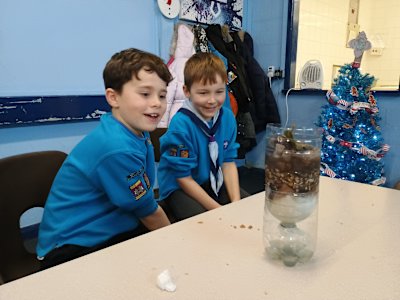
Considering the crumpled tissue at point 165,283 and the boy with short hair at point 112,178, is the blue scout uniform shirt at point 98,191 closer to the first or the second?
the boy with short hair at point 112,178

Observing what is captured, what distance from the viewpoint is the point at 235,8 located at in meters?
3.37

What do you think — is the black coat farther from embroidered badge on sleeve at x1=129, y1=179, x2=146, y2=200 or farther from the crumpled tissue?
the crumpled tissue

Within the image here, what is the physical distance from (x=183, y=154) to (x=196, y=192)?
0.17m

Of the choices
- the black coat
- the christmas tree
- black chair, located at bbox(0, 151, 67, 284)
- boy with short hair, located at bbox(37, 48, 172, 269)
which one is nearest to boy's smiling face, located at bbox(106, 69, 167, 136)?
boy with short hair, located at bbox(37, 48, 172, 269)

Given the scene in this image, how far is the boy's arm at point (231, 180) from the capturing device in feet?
5.14

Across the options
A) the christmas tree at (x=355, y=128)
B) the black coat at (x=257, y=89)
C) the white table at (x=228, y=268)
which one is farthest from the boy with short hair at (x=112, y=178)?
the black coat at (x=257, y=89)

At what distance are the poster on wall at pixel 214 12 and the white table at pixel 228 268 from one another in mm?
2440

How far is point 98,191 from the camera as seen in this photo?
3.56 ft

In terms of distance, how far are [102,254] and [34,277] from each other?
130 millimetres

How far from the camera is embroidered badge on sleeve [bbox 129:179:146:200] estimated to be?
105 centimetres

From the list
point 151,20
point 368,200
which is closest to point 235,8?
point 151,20

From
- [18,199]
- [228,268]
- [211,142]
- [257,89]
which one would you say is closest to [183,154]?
[211,142]

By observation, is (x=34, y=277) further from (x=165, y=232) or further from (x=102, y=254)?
(x=165, y=232)

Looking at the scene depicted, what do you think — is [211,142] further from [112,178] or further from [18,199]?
[18,199]
